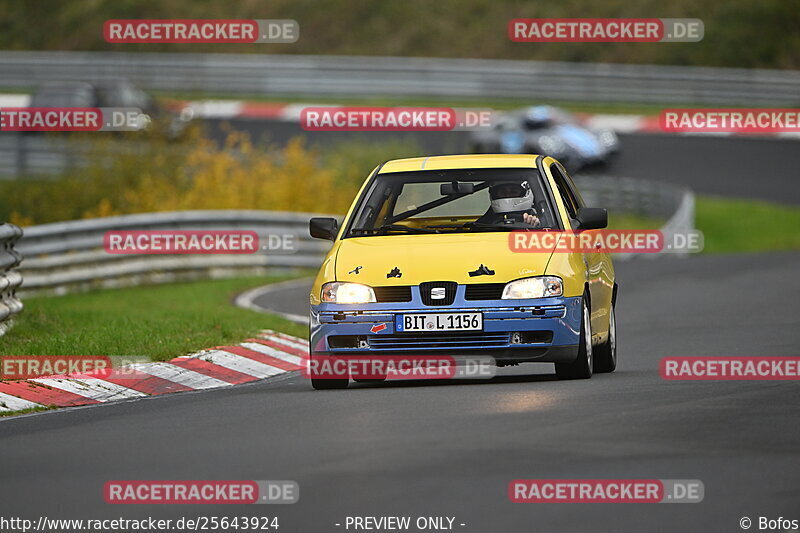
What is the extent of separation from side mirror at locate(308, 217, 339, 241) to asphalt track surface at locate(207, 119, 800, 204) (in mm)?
27714

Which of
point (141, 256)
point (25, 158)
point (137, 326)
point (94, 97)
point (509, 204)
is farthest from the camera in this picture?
point (94, 97)

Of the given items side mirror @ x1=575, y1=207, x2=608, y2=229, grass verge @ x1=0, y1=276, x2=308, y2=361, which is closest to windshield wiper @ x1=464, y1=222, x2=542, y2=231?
side mirror @ x1=575, y1=207, x2=608, y2=229

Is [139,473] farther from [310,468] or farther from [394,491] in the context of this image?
[394,491]

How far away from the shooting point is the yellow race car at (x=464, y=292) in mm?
11375

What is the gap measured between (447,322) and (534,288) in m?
0.63

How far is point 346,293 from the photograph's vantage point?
1156cm

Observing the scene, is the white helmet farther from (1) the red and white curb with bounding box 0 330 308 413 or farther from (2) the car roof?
(1) the red and white curb with bounding box 0 330 308 413

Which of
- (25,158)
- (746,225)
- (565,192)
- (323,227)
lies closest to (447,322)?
(323,227)

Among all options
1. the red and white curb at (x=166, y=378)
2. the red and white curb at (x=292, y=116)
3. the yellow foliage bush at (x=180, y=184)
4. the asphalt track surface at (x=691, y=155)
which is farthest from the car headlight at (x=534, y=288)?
the red and white curb at (x=292, y=116)

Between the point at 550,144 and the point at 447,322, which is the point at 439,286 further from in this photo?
the point at 550,144

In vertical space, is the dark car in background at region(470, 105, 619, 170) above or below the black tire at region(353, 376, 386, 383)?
above

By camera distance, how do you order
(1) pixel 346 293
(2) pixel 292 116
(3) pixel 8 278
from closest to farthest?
(1) pixel 346 293 < (3) pixel 8 278 < (2) pixel 292 116

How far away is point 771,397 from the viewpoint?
10633 millimetres

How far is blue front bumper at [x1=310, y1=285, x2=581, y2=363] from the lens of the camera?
1136 cm
